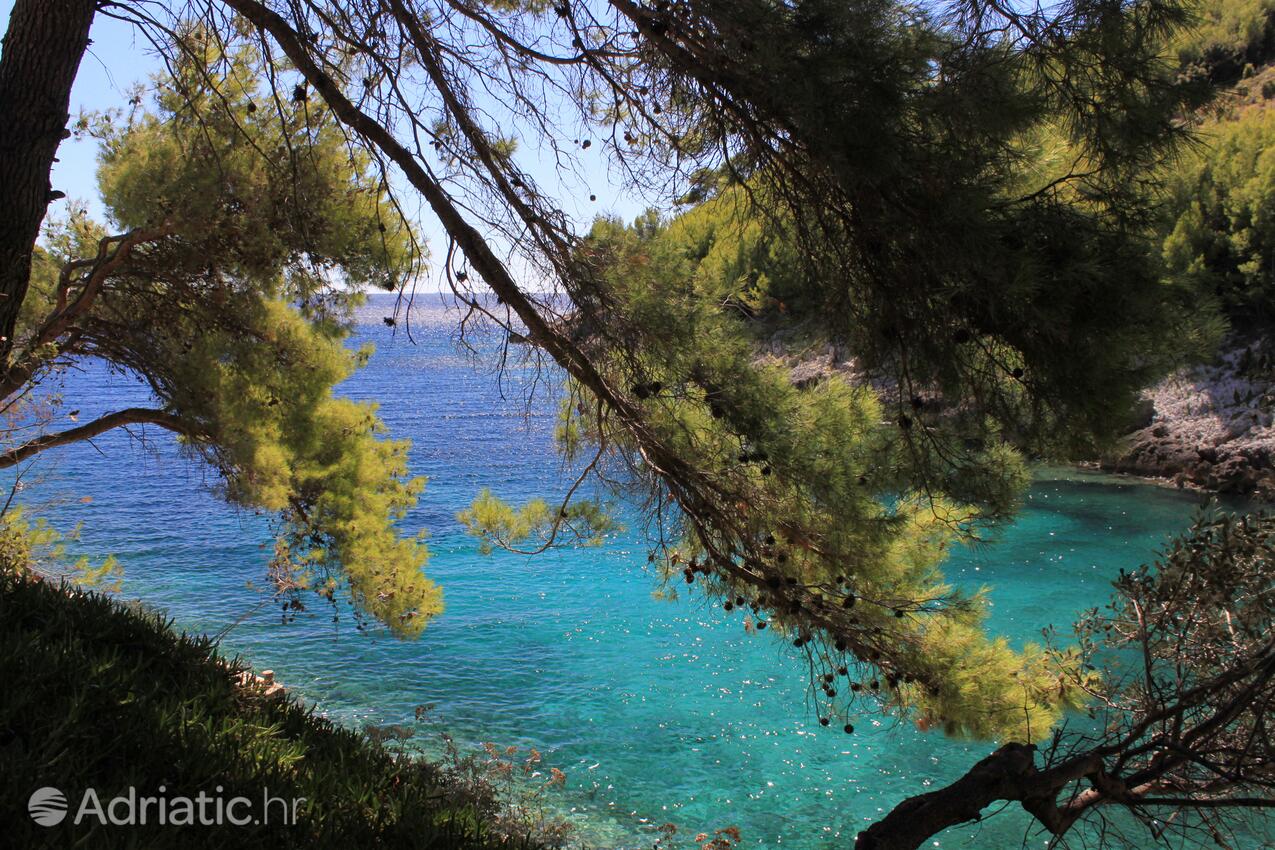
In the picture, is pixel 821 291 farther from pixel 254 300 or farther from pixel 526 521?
pixel 254 300

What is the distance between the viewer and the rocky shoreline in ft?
50.0

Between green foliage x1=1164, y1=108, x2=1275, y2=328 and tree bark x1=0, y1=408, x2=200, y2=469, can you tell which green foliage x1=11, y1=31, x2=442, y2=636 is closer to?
tree bark x1=0, y1=408, x2=200, y2=469

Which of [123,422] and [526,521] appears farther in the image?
[123,422]

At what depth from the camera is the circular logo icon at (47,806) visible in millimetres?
1968

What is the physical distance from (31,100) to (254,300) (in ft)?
8.12

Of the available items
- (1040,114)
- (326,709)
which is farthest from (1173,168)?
(326,709)

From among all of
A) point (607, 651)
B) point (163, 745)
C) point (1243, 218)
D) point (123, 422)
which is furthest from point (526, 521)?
point (1243, 218)

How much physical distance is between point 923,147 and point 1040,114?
0.30m

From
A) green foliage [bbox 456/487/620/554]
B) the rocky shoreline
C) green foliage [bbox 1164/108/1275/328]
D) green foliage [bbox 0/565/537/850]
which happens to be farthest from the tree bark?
the rocky shoreline

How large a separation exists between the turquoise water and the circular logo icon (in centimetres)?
171

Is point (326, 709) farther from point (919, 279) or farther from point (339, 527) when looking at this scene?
point (919, 279)

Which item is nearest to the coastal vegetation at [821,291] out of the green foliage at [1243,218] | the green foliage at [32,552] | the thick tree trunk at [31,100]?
the thick tree trunk at [31,100]

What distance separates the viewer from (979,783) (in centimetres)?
254

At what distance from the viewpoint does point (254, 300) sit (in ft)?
19.5
